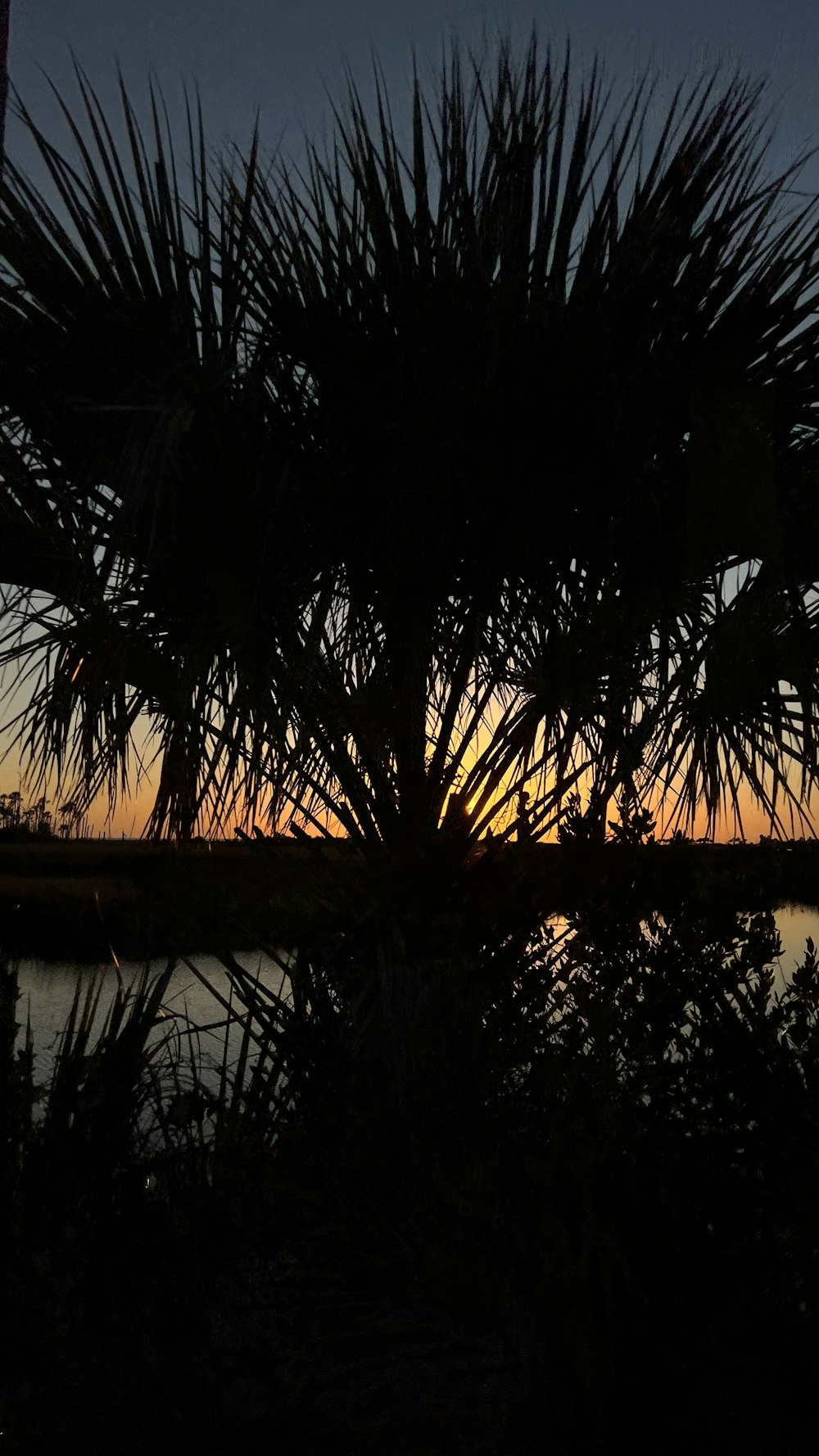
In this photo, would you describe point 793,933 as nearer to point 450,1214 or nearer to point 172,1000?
point 450,1214

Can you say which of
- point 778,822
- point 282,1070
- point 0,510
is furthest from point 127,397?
point 778,822

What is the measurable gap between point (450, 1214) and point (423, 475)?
2.23 m

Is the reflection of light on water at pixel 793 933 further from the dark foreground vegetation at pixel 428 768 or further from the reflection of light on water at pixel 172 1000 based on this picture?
the reflection of light on water at pixel 172 1000

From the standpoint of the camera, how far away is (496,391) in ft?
12.2

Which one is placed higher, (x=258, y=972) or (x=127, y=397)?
(x=127, y=397)

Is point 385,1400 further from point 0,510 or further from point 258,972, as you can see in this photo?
point 0,510

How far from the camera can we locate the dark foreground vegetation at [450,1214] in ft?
8.09

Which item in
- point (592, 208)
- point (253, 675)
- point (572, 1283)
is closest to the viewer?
point (572, 1283)

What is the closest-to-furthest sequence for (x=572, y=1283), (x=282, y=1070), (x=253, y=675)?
1. (x=572, y=1283)
2. (x=282, y=1070)
3. (x=253, y=675)

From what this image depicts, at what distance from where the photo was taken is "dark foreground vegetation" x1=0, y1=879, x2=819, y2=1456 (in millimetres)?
2467

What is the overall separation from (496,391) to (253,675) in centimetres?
124

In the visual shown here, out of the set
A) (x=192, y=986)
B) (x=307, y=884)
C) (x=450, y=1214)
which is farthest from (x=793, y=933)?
(x=192, y=986)

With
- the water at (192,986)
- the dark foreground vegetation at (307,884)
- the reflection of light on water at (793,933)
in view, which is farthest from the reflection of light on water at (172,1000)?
the reflection of light on water at (793,933)

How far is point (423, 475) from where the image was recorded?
145 inches
